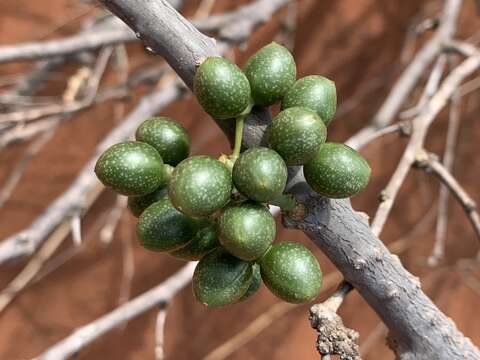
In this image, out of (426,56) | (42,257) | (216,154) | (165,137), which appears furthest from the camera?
(216,154)

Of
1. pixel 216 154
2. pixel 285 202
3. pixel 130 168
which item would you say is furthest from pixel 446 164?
pixel 130 168

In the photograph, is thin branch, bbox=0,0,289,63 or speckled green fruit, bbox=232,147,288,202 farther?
thin branch, bbox=0,0,289,63

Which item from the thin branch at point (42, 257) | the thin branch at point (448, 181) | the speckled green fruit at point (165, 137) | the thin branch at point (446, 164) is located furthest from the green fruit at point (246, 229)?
the thin branch at point (42, 257)

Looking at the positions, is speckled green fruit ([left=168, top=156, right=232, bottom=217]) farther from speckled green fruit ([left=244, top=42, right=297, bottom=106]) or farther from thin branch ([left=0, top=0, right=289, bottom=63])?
thin branch ([left=0, top=0, right=289, bottom=63])

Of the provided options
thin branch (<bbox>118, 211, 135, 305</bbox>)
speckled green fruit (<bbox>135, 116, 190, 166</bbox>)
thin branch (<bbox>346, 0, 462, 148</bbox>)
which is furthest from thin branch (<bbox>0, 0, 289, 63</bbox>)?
thin branch (<bbox>118, 211, 135, 305</bbox>)

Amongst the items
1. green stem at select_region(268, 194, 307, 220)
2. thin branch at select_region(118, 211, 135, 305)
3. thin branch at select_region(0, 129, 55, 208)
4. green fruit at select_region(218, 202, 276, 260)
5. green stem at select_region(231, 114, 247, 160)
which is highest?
green stem at select_region(231, 114, 247, 160)

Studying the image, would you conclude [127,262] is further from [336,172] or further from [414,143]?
[336,172]
